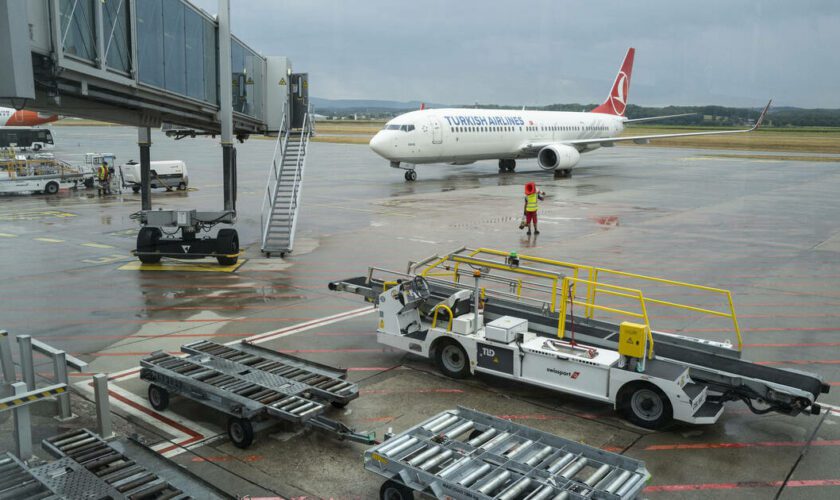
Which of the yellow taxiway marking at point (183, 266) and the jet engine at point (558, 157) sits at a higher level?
the jet engine at point (558, 157)

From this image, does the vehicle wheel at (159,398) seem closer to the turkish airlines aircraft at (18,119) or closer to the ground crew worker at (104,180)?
the ground crew worker at (104,180)

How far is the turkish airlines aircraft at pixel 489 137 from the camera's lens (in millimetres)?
39875

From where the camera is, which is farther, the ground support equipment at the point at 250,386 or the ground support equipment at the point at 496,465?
the ground support equipment at the point at 250,386

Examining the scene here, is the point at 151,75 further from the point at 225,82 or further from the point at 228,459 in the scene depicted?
the point at 228,459

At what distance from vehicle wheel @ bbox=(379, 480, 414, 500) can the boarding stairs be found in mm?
13675

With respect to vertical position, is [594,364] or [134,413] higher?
[594,364]

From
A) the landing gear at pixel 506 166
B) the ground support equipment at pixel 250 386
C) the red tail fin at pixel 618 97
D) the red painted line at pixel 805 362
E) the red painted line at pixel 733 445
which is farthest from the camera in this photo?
the red tail fin at pixel 618 97

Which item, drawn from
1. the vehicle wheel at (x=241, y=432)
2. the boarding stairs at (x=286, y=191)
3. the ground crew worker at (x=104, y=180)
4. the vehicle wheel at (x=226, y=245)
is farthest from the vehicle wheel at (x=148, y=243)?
the ground crew worker at (x=104, y=180)

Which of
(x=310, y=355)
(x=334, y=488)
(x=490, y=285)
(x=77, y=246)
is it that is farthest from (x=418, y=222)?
(x=334, y=488)

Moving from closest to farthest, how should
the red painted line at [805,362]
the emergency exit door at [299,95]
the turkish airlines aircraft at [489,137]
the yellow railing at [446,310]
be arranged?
the yellow railing at [446,310]
the red painted line at [805,362]
the emergency exit door at [299,95]
the turkish airlines aircraft at [489,137]

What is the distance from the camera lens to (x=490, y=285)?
17797 millimetres

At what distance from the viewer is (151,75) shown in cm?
1547

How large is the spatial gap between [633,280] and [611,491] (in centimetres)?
1216

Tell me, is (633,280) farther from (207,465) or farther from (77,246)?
(77,246)
